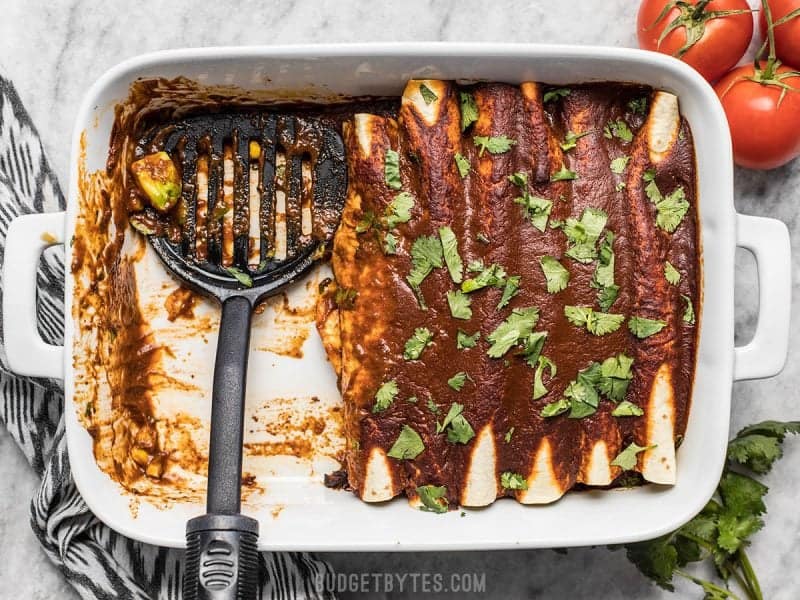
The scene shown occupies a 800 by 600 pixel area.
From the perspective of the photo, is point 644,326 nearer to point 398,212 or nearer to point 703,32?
point 398,212

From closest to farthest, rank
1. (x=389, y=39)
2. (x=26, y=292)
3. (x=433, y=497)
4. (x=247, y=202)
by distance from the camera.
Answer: (x=26, y=292)
(x=433, y=497)
(x=247, y=202)
(x=389, y=39)

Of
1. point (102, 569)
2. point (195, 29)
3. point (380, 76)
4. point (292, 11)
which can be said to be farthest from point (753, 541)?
point (195, 29)

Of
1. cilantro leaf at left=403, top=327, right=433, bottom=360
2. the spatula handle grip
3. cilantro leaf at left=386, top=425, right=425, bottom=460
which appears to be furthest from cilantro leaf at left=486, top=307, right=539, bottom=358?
the spatula handle grip

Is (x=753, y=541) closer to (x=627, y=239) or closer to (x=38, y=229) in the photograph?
(x=627, y=239)

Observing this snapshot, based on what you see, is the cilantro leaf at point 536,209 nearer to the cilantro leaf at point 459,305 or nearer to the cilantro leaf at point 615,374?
the cilantro leaf at point 459,305

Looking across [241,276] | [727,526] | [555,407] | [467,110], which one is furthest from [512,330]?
[727,526]

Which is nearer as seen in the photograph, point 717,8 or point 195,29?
point 717,8
